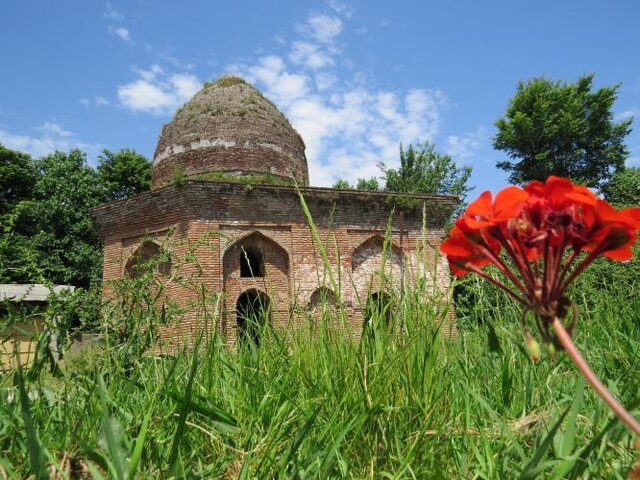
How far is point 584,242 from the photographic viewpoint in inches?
25.5

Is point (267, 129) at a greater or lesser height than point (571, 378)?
greater

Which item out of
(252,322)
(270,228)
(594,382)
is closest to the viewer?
(594,382)

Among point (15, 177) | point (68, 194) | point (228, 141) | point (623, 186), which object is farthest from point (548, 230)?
point (15, 177)

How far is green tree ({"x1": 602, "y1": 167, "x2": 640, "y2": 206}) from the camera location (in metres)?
18.5

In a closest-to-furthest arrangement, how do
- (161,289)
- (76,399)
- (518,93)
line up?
(76,399)
(161,289)
(518,93)

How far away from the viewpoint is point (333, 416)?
3.95 feet

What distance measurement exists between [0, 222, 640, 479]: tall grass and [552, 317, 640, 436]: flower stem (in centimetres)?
44

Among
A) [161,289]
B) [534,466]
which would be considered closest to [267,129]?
[161,289]

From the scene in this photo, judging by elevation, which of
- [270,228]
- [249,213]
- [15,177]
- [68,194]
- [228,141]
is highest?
[15,177]

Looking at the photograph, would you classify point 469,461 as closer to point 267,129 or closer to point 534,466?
point 534,466

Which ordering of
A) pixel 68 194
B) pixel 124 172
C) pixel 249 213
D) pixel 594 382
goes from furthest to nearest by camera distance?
1. pixel 124 172
2. pixel 68 194
3. pixel 249 213
4. pixel 594 382

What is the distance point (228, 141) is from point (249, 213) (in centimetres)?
285

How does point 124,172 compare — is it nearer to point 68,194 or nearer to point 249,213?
point 68,194

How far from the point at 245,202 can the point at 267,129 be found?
328cm
